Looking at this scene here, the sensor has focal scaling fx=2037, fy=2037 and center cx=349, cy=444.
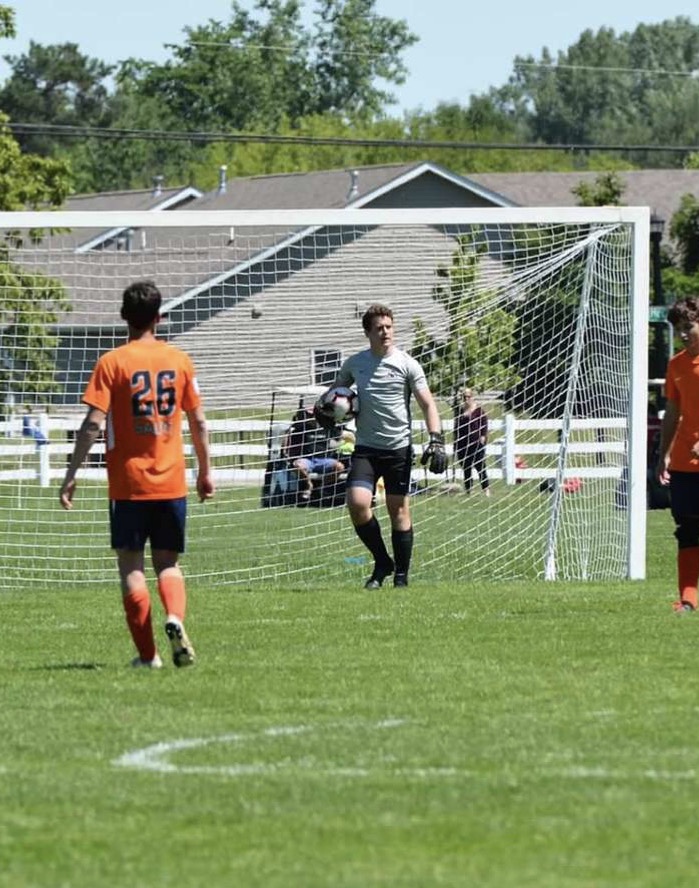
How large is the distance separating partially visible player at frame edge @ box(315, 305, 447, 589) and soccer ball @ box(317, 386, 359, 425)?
0.12ft

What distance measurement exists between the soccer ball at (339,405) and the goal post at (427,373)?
1.37 metres

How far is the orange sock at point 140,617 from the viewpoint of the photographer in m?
9.54

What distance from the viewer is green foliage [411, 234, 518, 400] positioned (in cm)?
1797

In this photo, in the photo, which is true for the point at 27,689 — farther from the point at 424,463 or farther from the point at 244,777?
the point at 424,463

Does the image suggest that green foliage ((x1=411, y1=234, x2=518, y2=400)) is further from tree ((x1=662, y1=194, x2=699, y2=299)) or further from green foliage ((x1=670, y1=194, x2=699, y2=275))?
tree ((x1=662, y1=194, x2=699, y2=299))

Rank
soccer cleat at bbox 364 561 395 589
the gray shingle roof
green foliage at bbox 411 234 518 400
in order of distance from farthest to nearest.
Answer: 1. the gray shingle roof
2. green foliage at bbox 411 234 518 400
3. soccer cleat at bbox 364 561 395 589

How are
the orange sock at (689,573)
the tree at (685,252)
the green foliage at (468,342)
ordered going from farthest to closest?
the tree at (685,252)
the green foliage at (468,342)
the orange sock at (689,573)

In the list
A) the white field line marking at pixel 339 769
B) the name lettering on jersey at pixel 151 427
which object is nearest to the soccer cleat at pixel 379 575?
the name lettering on jersey at pixel 151 427

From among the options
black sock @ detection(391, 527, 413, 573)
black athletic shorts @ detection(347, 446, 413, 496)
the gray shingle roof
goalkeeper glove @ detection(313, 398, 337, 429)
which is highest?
the gray shingle roof

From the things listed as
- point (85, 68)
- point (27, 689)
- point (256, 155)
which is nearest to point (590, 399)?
point (27, 689)

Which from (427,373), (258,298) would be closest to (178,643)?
(427,373)

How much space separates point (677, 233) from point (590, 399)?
116ft

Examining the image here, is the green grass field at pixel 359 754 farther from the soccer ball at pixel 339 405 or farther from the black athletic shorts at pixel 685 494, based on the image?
the soccer ball at pixel 339 405

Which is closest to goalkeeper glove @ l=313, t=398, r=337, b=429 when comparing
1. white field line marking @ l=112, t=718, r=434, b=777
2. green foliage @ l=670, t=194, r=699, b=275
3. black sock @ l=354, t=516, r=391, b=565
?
black sock @ l=354, t=516, r=391, b=565
